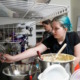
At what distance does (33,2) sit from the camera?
1.89 ft

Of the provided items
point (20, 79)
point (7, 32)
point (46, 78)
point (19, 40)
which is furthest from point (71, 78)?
point (7, 32)

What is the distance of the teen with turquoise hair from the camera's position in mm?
959

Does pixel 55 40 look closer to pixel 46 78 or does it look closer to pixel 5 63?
pixel 5 63

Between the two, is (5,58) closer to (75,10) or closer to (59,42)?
(59,42)

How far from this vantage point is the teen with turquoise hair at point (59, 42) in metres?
0.96

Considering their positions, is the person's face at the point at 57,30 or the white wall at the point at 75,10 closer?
the person's face at the point at 57,30

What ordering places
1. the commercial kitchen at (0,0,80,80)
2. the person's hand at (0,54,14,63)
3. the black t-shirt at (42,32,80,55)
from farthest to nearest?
the black t-shirt at (42,32,80,55) → the person's hand at (0,54,14,63) → the commercial kitchen at (0,0,80,80)

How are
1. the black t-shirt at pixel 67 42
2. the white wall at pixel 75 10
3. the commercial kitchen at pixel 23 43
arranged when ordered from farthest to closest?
the white wall at pixel 75 10 < the black t-shirt at pixel 67 42 < the commercial kitchen at pixel 23 43

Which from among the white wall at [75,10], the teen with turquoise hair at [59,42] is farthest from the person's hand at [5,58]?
the white wall at [75,10]

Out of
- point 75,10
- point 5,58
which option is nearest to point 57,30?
point 5,58

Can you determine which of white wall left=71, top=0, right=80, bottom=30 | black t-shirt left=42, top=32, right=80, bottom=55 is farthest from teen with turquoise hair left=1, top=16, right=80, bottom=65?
white wall left=71, top=0, right=80, bottom=30

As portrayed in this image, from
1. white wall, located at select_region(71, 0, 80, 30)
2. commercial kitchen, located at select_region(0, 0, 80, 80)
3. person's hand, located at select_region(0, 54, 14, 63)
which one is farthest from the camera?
white wall, located at select_region(71, 0, 80, 30)

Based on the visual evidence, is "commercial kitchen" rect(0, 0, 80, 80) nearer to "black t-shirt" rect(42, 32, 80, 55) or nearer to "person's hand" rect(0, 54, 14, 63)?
"person's hand" rect(0, 54, 14, 63)

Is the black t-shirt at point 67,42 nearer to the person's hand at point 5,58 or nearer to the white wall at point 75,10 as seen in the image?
the person's hand at point 5,58
